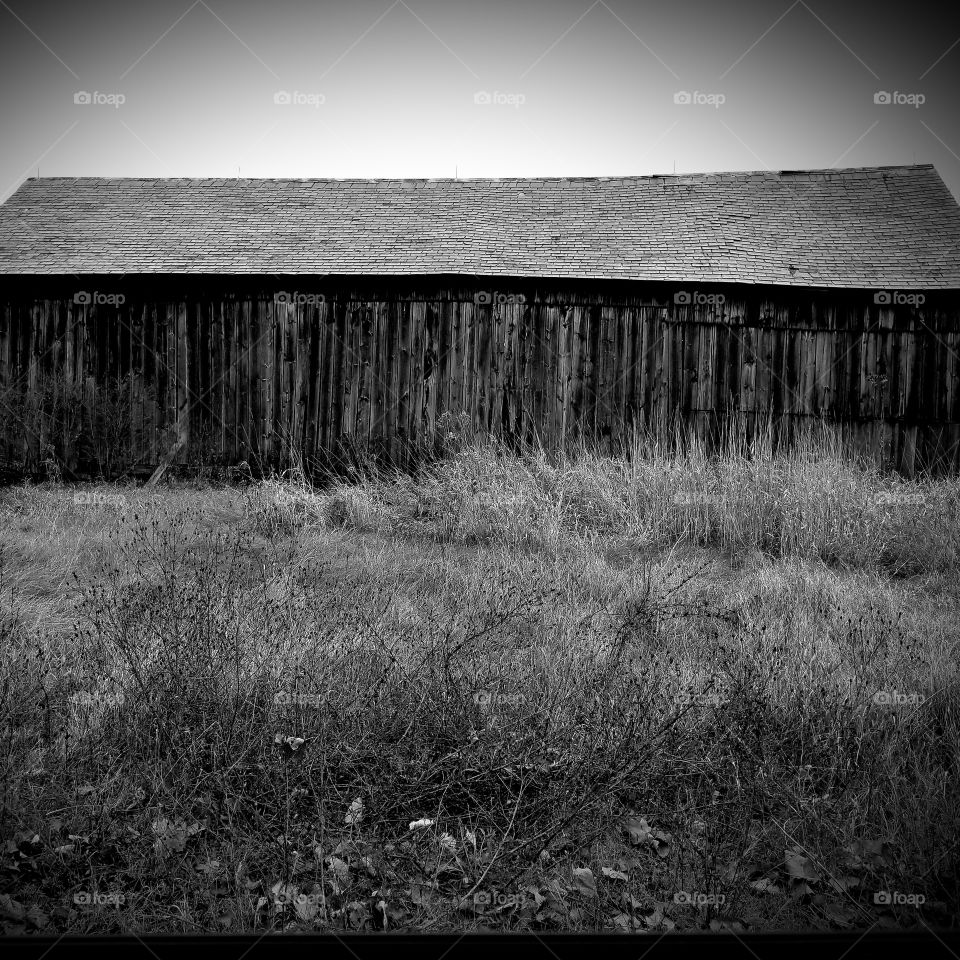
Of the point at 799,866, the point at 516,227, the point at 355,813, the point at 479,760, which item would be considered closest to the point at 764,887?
the point at 799,866

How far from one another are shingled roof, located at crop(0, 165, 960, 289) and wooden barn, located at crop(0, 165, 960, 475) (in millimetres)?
60

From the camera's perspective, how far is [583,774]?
286 cm

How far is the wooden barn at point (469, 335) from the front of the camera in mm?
10547

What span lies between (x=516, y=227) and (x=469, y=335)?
2.60m

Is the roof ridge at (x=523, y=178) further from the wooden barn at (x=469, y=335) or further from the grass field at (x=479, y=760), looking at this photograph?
the grass field at (x=479, y=760)

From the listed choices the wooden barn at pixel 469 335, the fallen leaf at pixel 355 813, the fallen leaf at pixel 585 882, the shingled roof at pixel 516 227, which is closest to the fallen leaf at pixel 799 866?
the fallen leaf at pixel 585 882

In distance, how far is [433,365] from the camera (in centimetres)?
1105

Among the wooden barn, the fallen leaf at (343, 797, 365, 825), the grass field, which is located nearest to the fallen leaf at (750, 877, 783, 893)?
the grass field

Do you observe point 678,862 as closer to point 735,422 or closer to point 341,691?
point 341,691

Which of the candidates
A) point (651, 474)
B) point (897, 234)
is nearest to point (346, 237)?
point (651, 474)

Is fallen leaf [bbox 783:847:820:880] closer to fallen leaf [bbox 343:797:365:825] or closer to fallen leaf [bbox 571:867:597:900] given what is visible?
fallen leaf [bbox 571:867:597:900]

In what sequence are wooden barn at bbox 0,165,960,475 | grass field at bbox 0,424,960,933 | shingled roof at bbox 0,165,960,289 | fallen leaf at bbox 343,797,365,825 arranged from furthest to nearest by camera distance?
1. shingled roof at bbox 0,165,960,289
2. wooden barn at bbox 0,165,960,475
3. fallen leaf at bbox 343,797,365,825
4. grass field at bbox 0,424,960,933

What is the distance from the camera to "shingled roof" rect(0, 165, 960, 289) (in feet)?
35.4

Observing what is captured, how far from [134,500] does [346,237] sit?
5.85m
